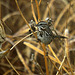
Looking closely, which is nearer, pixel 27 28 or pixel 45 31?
pixel 45 31

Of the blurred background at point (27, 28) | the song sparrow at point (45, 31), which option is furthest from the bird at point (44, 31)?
the blurred background at point (27, 28)

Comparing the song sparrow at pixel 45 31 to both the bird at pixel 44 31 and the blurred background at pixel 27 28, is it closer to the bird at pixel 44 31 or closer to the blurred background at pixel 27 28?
the bird at pixel 44 31

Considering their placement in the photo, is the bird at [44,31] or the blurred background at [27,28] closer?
the bird at [44,31]

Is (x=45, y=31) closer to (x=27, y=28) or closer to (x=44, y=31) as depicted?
(x=44, y=31)

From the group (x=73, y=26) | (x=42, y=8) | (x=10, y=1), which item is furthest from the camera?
(x=42, y=8)

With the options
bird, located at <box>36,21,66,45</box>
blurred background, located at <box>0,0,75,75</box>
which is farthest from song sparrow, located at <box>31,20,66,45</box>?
blurred background, located at <box>0,0,75,75</box>

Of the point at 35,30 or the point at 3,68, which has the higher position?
the point at 35,30

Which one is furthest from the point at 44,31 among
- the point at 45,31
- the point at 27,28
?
the point at 27,28

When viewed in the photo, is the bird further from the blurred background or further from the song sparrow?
the blurred background

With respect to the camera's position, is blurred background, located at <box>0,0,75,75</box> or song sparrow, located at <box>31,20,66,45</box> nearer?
song sparrow, located at <box>31,20,66,45</box>

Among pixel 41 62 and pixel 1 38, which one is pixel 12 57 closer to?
pixel 41 62

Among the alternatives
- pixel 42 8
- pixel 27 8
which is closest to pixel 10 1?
pixel 27 8
